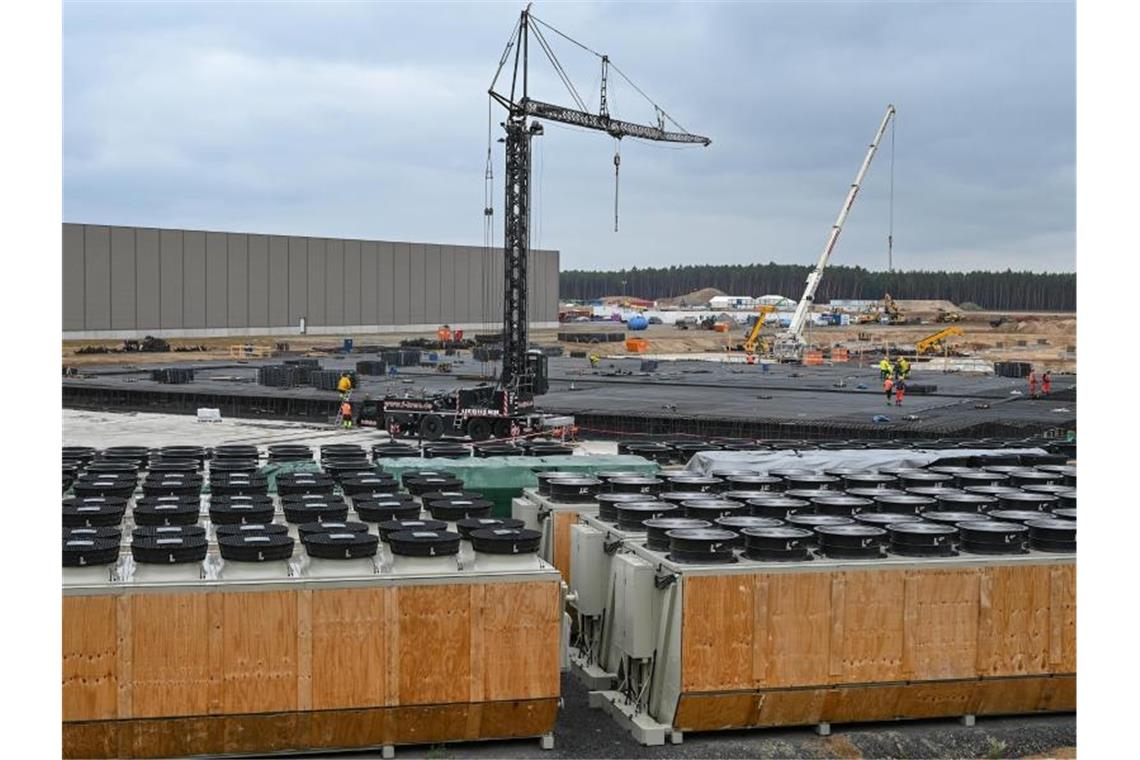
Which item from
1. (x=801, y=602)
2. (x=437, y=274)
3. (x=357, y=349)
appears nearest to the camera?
(x=801, y=602)

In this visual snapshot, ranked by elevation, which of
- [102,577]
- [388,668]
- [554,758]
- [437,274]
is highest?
[437,274]

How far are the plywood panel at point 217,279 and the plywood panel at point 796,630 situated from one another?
4162 inches

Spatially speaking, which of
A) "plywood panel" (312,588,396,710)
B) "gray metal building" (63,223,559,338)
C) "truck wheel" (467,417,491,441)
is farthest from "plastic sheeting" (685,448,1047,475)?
"gray metal building" (63,223,559,338)

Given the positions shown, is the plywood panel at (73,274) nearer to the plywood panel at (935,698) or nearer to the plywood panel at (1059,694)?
the plywood panel at (935,698)

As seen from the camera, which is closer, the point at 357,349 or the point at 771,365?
the point at 771,365

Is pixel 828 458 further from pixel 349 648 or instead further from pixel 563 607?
pixel 349 648

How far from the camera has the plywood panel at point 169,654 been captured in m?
13.6

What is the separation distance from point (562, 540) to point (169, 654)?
650cm

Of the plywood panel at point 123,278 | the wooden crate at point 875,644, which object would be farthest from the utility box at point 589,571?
the plywood panel at point 123,278

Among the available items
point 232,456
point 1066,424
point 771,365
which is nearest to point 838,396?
point 1066,424

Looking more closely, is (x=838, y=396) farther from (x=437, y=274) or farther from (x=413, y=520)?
(x=437, y=274)

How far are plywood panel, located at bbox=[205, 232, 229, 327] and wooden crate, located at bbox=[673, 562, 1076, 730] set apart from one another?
347ft

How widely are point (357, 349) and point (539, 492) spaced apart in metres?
82.6

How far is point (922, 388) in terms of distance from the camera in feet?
219
